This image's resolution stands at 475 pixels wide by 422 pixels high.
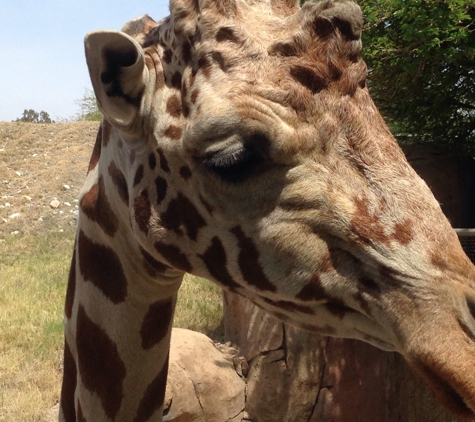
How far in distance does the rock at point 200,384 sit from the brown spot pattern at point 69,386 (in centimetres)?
237

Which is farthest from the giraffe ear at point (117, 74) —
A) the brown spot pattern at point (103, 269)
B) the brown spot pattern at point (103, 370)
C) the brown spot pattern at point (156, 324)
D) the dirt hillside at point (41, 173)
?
the dirt hillside at point (41, 173)

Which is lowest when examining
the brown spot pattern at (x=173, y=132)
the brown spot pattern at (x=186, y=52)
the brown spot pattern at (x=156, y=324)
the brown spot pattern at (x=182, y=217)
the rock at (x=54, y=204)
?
the brown spot pattern at (x=156, y=324)

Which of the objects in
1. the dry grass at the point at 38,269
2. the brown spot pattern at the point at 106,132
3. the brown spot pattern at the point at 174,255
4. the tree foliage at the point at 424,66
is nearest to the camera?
the brown spot pattern at the point at 174,255

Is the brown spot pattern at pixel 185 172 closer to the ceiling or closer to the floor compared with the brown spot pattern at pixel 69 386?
closer to the ceiling

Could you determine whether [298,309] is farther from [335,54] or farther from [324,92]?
[335,54]

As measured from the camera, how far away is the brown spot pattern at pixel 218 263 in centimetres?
164

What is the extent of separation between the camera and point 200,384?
4.77m

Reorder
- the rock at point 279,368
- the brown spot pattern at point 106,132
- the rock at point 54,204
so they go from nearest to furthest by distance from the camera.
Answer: the brown spot pattern at point 106,132 → the rock at point 279,368 → the rock at point 54,204

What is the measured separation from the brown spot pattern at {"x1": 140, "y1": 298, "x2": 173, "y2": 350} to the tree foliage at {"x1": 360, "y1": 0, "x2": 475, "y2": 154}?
2.93m

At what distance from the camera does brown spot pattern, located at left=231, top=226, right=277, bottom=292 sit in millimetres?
1563

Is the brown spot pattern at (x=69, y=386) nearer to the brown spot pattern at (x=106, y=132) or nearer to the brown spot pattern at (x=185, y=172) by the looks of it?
the brown spot pattern at (x=106, y=132)

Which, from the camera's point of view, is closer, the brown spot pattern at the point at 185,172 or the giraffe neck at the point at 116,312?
the brown spot pattern at the point at 185,172

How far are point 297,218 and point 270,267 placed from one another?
0.51ft

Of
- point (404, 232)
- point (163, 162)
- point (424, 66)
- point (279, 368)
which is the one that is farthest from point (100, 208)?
point (424, 66)
